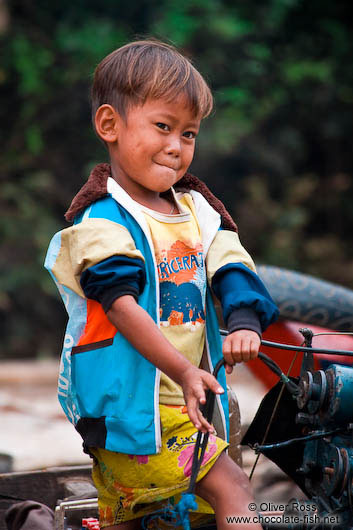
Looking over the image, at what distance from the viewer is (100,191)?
1838 millimetres

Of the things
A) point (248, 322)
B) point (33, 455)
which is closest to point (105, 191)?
point (248, 322)

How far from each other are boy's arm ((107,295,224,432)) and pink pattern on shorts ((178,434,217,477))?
13cm

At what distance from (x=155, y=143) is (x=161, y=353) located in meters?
0.53

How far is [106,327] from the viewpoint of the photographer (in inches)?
69.1

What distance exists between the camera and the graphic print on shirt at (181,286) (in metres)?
1.81

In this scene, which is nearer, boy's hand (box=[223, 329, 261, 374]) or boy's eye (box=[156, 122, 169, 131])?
boy's hand (box=[223, 329, 261, 374])

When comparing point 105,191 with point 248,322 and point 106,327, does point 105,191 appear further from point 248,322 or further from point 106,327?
point 248,322

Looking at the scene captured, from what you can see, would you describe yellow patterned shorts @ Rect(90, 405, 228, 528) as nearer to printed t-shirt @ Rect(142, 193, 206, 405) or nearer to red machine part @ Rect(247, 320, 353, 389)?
printed t-shirt @ Rect(142, 193, 206, 405)

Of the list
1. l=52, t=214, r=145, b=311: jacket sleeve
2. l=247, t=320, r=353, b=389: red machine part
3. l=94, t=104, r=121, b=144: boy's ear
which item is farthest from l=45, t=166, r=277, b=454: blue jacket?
l=247, t=320, r=353, b=389: red machine part

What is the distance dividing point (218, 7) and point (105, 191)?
7.09 m

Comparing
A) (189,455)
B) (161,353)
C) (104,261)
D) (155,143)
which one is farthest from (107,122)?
(189,455)

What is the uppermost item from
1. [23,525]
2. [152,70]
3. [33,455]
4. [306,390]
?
[152,70]

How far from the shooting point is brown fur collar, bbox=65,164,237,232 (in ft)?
6.04

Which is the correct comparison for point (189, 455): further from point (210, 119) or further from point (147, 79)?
point (210, 119)
